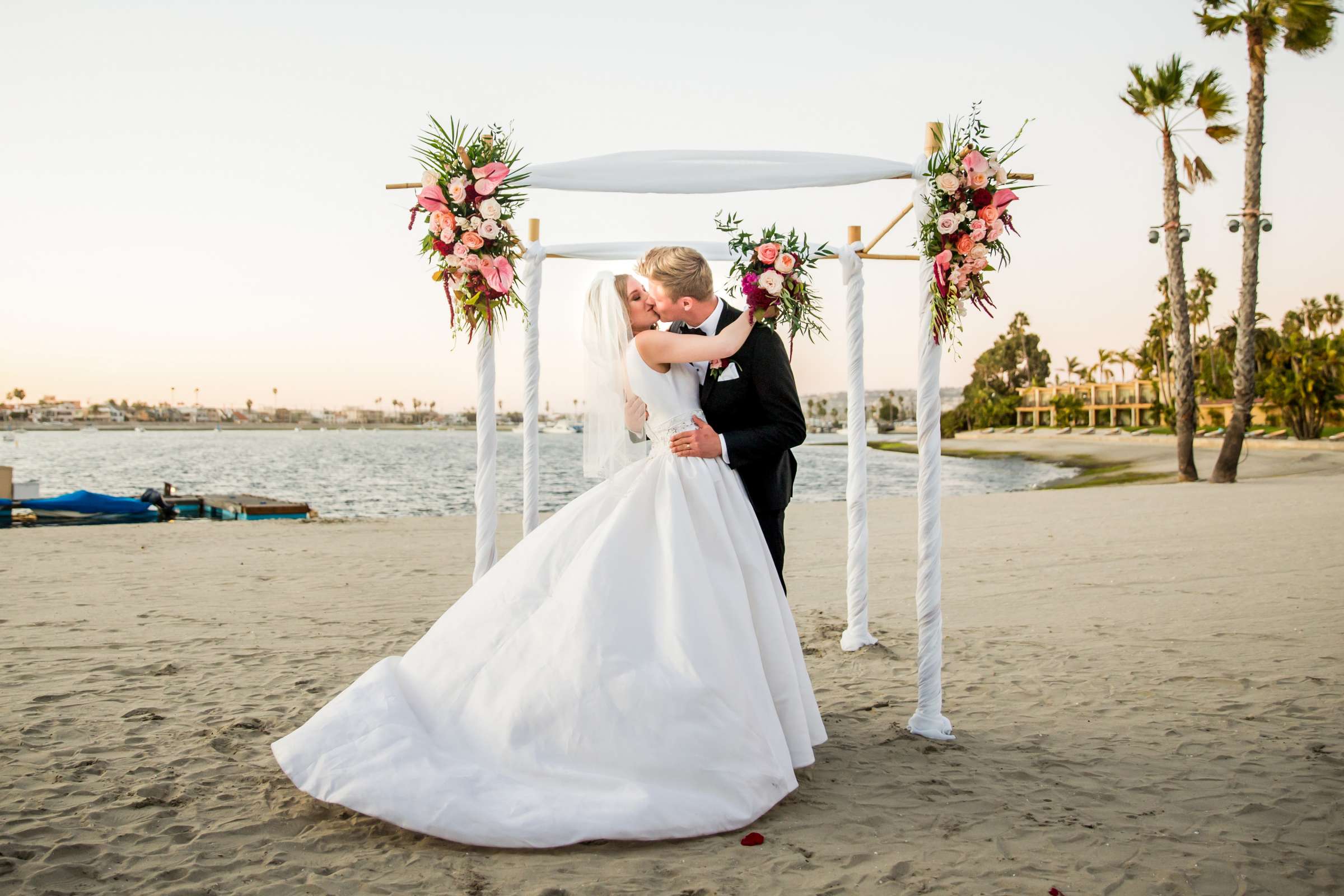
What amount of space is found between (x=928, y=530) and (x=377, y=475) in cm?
5363

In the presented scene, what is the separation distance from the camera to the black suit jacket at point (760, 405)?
4078mm

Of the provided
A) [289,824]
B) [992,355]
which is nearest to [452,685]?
[289,824]

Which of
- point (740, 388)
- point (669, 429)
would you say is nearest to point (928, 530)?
point (740, 388)

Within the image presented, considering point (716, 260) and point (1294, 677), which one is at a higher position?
point (716, 260)

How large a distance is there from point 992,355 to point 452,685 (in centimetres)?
11890

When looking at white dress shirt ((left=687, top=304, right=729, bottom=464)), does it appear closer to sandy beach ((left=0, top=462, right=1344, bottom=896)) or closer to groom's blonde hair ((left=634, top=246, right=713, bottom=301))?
groom's blonde hair ((left=634, top=246, right=713, bottom=301))

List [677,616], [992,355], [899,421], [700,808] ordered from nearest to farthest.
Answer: [700,808], [677,616], [992,355], [899,421]

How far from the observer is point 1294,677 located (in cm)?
529

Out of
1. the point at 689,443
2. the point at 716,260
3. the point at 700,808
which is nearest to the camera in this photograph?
the point at 700,808

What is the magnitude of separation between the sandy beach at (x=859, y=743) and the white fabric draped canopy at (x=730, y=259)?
71 cm

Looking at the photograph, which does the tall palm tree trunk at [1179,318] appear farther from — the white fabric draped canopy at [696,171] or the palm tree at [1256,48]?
the white fabric draped canopy at [696,171]

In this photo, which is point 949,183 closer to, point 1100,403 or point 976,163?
point 976,163

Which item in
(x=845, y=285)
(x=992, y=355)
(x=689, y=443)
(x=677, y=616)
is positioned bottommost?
(x=677, y=616)

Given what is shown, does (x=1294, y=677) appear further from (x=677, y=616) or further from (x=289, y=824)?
(x=289, y=824)
